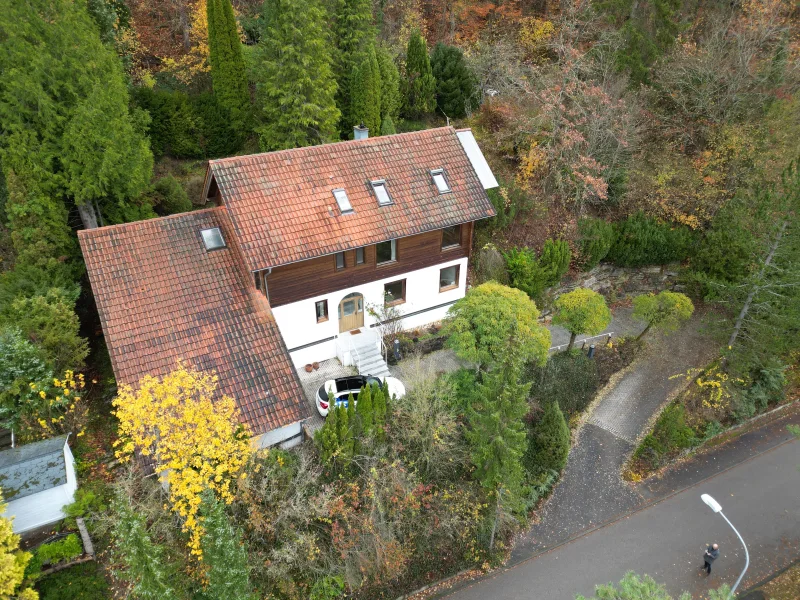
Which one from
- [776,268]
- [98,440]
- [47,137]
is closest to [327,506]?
[98,440]

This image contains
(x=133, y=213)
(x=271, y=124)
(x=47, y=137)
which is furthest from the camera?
(x=271, y=124)

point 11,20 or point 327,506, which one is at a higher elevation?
point 11,20

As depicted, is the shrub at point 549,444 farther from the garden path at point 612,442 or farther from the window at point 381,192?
the window at point 381,192

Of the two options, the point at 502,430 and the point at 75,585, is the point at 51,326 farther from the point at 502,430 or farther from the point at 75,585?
the point at 502,430

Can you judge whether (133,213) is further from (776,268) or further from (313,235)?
(776,268)

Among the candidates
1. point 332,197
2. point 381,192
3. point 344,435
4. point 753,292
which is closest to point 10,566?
point 344,435

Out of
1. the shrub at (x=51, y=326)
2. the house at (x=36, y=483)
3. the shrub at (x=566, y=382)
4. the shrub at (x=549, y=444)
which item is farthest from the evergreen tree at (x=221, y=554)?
the shrub at (x=566, y=382)

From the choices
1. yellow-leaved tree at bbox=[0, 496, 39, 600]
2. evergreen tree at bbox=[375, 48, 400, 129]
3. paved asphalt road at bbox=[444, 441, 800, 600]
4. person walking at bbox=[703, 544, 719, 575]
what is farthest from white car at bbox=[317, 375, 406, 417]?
evergreen tree at bbox=[375, 48, 400, 129]

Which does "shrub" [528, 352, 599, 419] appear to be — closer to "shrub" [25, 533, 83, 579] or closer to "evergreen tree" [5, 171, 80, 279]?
"shrub" [25, 533, 83, 579]
